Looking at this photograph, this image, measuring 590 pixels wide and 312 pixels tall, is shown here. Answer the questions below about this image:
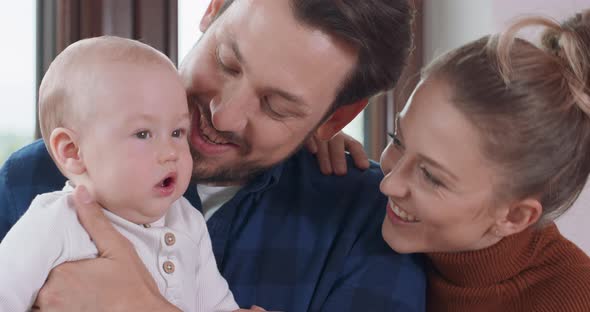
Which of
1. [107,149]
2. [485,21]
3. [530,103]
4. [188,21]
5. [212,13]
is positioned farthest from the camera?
[485,21]

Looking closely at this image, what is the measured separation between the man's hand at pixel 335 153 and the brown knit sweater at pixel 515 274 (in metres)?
0.29

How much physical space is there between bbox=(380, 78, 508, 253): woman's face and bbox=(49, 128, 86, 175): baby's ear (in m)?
0.63

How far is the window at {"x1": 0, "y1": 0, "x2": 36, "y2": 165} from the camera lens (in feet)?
6.93

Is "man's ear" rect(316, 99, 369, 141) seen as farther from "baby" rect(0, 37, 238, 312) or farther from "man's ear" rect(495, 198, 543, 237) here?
"baby" rect(0, 37, 238, 312)

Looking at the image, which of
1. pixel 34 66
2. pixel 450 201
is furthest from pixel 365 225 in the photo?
pixel 34 66

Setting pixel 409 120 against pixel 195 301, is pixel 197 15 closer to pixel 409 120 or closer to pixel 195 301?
pixel 409 120

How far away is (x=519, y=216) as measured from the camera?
1.55 meters

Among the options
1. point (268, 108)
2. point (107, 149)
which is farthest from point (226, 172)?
point (107, 149)

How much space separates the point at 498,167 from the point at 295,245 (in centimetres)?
45

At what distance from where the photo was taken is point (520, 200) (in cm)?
153

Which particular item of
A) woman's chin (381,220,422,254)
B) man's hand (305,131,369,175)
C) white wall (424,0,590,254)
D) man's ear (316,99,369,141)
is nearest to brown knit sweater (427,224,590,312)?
woman's chin (381,220,422,254)

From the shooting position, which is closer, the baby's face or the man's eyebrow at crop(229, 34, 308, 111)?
the baby's face

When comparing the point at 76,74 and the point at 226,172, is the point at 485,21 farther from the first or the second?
the point at 76,74

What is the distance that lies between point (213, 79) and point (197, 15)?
0.98 m
